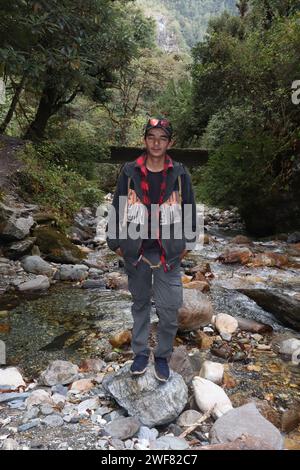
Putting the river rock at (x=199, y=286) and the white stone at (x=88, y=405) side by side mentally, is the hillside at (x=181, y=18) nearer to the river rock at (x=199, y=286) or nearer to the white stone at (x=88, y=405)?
the river rock at (x=199, y=286)

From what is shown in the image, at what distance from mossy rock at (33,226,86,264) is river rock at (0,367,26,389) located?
14.0 ft

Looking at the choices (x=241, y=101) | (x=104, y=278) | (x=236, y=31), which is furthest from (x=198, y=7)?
(x=104, y=278)

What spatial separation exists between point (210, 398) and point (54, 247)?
5.53 meters

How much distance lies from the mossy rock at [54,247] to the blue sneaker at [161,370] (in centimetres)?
510

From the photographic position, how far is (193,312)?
483cm

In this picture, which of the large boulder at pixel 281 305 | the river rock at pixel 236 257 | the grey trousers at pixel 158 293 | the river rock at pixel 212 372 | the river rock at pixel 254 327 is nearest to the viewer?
the grey trousers at pixel 158 293

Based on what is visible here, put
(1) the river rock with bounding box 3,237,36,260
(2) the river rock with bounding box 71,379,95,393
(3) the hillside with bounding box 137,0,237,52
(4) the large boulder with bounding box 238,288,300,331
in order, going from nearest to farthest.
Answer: (2) the river rock with bounding box 71,379,95,393 < (4) the large boulder with bounding box 238,288,300,331 < (1) the river rock with bounding box 3,237,36,260 < (3) the hillside with bounding box 137,0,237,52

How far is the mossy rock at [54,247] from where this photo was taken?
312 inches

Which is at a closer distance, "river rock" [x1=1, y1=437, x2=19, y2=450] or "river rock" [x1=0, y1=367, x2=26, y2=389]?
"river rock" [x1=1, y1=437, x2=19, y2=450]

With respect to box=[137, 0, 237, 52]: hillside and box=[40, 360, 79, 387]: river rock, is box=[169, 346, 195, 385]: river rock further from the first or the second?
box=[137, 0, 237, 52]: hillside

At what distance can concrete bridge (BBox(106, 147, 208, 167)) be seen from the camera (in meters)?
17.9
